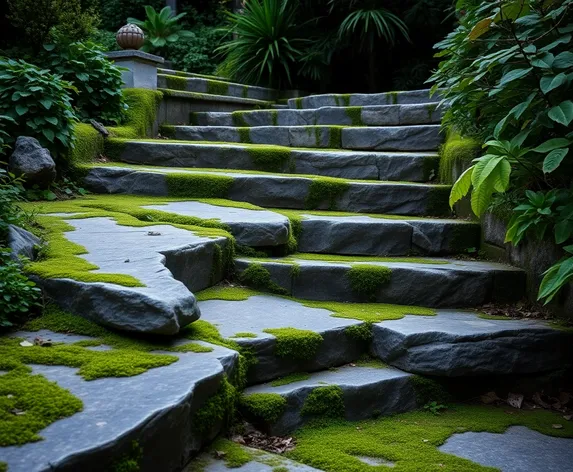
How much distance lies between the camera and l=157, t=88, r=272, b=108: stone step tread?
574 centimetres

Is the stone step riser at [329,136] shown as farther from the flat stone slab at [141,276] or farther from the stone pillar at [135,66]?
the flat stone slab at [141,276]

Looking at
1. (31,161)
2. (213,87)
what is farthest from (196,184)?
(213,87)

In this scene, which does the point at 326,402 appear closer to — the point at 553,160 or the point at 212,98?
the point at 553,160

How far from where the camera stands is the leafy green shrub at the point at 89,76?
15.2 ft

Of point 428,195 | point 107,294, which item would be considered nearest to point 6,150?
point 107,294

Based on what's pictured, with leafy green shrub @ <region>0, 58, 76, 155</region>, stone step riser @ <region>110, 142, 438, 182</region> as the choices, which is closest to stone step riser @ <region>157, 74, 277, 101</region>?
stone step riser @ <region>110, 142, 438, 182</region>

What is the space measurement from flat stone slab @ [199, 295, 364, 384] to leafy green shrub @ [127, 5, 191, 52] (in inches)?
327

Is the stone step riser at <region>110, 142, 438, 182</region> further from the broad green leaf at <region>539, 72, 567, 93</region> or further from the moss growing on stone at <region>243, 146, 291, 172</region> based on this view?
the broad green leaf at <region>539, 72, 567, 93</region>

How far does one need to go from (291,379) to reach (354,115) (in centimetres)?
363

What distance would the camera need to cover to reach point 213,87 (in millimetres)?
6625

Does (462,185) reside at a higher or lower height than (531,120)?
lower

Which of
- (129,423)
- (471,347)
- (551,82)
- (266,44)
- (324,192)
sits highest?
(266,44)

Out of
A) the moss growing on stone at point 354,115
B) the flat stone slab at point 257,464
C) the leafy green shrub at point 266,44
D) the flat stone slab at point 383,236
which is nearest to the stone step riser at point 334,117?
the moss growing on stone at point 354,115

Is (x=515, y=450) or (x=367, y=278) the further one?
(x=367, y=278)
